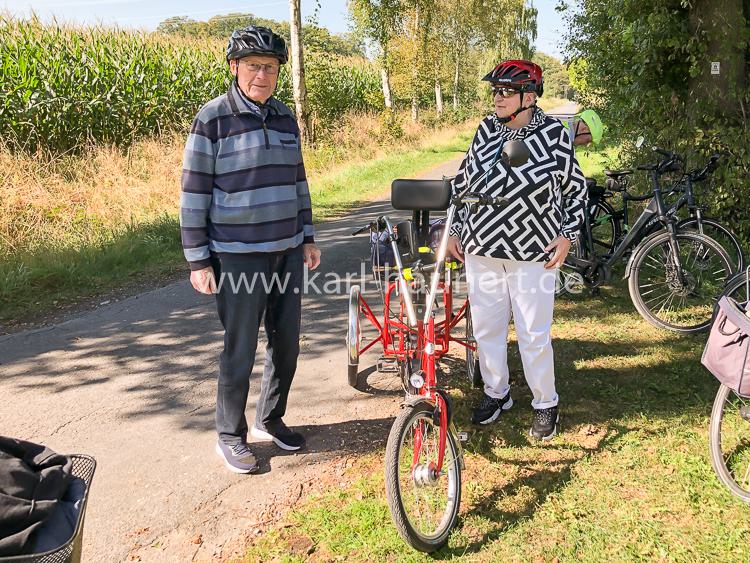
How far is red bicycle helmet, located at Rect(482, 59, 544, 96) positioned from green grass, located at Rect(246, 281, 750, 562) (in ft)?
6.61

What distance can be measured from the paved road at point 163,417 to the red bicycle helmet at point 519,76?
2167 millimetres

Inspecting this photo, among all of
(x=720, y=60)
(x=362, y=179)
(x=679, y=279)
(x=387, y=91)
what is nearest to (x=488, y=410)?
(x=679, y=279)

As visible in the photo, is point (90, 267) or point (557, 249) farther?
point (90, 267)

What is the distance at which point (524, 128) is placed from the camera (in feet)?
10.4

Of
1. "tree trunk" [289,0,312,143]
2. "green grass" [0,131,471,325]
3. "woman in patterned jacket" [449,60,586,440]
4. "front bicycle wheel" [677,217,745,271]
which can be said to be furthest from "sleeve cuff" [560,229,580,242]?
"tree trunk" [289,0,312,143]

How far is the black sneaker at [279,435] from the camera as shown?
11.5 feet

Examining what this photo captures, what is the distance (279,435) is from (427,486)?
1187 millimetres

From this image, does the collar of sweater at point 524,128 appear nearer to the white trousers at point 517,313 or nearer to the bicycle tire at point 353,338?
the white trousers at point 517,313

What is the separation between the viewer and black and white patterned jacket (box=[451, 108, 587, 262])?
312 cm

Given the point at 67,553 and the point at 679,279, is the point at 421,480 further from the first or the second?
the point at 679,279

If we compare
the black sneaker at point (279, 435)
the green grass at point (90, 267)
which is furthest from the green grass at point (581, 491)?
the green grass at point (90, 267)

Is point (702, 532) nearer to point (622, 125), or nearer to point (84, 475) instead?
point (84, 475)

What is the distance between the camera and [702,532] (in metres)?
2.73

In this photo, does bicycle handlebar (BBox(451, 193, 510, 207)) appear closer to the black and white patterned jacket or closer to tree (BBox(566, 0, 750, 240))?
the black and white patterned jacket
